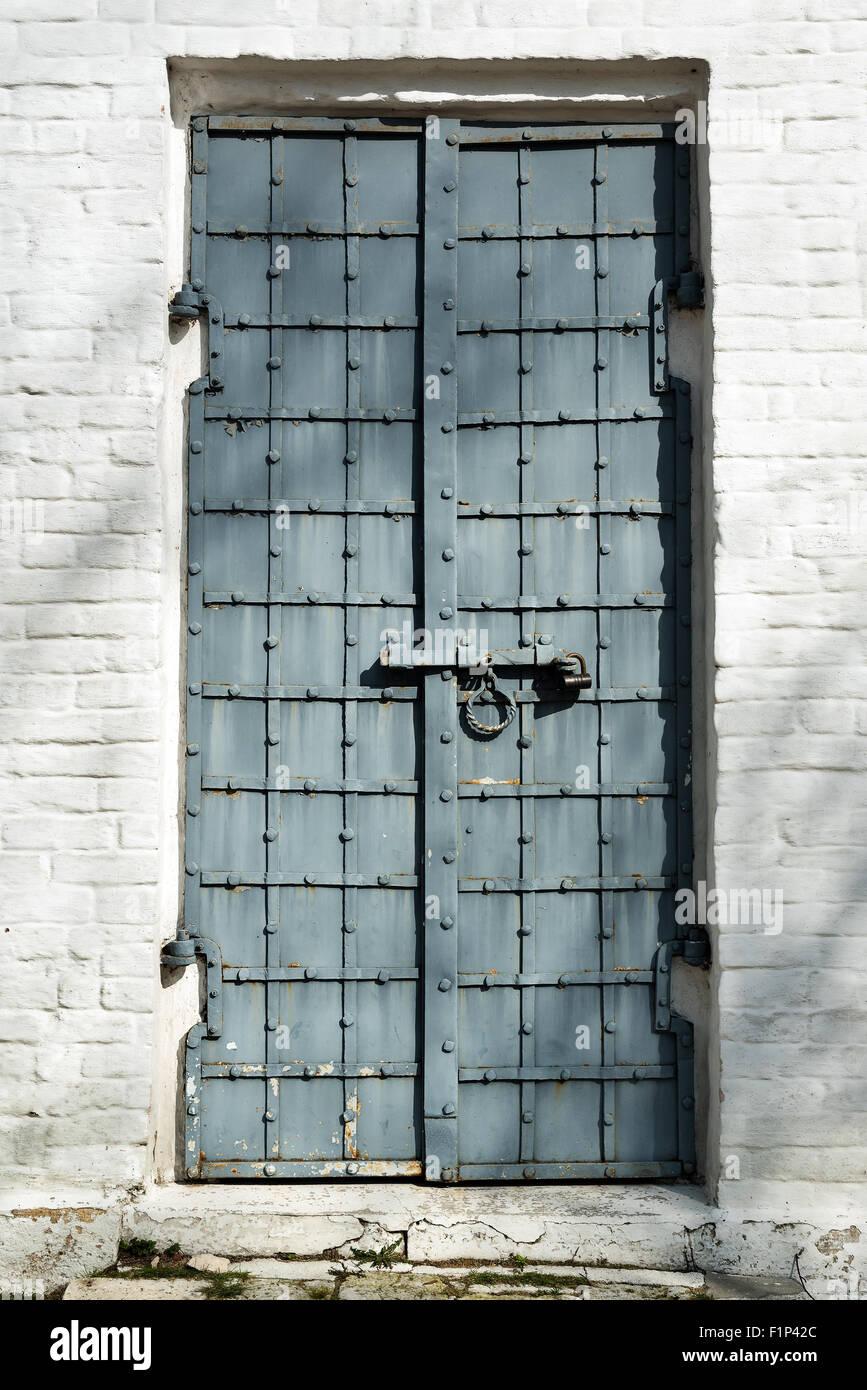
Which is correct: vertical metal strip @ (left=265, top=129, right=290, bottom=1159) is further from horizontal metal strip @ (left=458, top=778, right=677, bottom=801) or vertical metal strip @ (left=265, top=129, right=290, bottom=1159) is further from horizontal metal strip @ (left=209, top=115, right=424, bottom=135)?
horizontal metal strip @ (left=458, top=778, right=677, bottom=801)

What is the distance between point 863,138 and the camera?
10.6ft

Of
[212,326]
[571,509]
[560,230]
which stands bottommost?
[571,509]

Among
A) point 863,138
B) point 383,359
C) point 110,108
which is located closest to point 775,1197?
point 383,359

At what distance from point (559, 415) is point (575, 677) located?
75 centimetres

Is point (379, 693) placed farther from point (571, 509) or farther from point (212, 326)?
point (212, 326)

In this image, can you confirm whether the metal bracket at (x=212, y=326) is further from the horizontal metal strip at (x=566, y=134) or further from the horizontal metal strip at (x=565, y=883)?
the horizontal metal strip at (x=565, y=883)

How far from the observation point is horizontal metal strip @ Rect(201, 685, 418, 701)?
334 centimetres

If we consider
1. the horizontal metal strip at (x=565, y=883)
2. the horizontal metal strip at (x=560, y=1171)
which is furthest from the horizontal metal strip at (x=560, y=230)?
the horizontal metal strip at (x=560, y=1171)

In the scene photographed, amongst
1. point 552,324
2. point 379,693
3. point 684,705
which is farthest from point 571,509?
point 379,693

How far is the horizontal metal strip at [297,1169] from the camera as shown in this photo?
129 inches

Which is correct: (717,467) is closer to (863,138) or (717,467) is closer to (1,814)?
(863,138)

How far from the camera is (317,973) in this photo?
3.31m

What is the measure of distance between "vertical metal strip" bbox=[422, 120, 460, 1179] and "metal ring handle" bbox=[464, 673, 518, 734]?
5 cm

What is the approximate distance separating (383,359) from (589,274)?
64 centimetres
